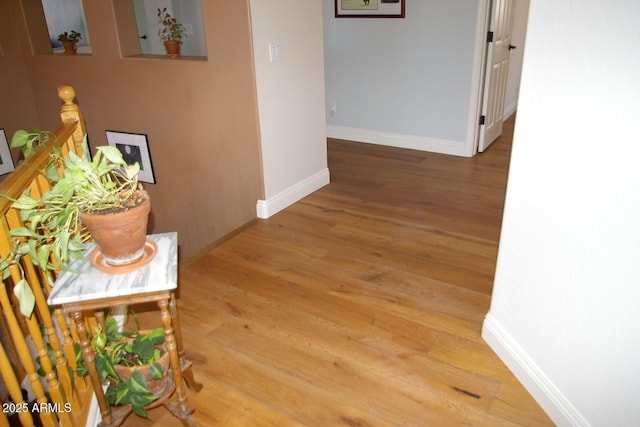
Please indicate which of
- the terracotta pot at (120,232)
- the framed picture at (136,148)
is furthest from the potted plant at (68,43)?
the terracotta pot at (120,232)

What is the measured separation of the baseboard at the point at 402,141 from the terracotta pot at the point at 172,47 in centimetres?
217

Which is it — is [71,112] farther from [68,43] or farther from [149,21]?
[149,21]

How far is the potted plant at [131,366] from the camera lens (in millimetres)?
1765

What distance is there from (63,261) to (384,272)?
174 cm

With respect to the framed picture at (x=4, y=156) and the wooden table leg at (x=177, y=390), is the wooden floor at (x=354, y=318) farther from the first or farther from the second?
the framed picture at (x=4, y=156)

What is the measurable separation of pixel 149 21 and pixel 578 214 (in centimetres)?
517

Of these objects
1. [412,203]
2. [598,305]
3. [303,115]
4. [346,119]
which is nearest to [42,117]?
[303,115]

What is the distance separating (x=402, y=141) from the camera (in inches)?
203

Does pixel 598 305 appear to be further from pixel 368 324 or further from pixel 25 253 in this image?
pixel 25 253

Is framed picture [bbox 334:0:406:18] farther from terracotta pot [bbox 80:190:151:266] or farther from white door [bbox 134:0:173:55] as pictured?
terracotta pot [bbox 80:190:151:266]

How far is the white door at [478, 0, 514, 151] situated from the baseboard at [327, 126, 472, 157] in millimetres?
223

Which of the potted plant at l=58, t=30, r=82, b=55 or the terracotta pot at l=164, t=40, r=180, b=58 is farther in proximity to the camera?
the potted plant at l=58, t=30, r=82, b=55

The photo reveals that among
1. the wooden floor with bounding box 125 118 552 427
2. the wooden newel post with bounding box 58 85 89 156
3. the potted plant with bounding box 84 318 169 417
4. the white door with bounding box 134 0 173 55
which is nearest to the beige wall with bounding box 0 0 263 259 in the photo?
the wooden floor with bounding box 125 118 552 427

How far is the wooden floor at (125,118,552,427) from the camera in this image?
1.99 metres
